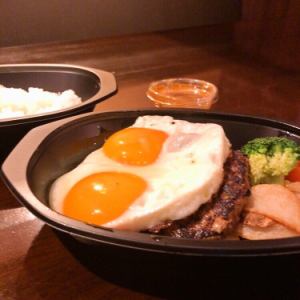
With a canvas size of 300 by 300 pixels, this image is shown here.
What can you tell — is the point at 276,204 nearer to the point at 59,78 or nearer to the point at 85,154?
the point at 85,154

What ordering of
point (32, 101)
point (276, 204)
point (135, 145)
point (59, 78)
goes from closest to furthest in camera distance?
point (276, 204), point (135, 145), point (32, 101), point (59, 78)

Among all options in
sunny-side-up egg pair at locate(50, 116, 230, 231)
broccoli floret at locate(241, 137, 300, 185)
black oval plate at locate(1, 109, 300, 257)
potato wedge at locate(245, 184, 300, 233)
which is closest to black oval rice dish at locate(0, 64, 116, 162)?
black oval plate at locate(1, 109, 300, 257)

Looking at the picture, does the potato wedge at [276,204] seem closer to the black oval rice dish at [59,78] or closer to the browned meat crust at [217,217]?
the browned meat crust at [217,217]

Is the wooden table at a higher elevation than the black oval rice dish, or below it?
below

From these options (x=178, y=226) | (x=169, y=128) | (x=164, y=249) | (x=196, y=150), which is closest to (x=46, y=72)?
(x=169, y=128)

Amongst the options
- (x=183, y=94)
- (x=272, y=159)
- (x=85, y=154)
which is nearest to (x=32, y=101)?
(x=85, y=154)

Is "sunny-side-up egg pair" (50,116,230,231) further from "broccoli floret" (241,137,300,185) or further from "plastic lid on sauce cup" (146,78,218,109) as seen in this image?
"plastic lid on sauce cup" (146,78,218,109)

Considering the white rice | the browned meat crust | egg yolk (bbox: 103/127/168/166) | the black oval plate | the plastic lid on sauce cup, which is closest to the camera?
the black oval plate
